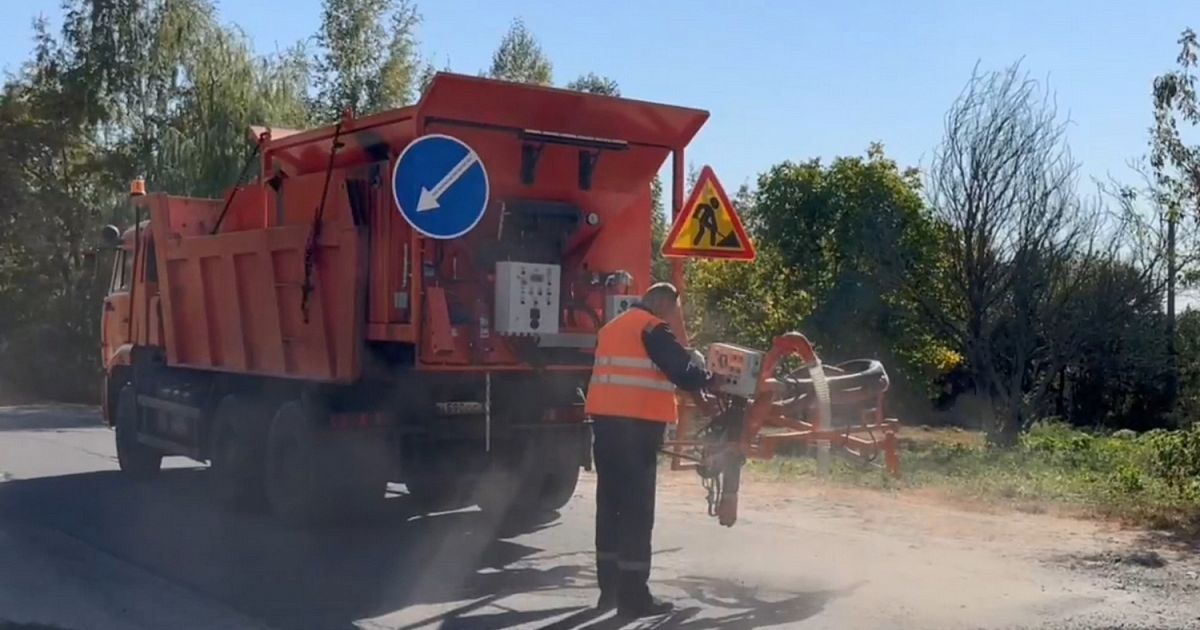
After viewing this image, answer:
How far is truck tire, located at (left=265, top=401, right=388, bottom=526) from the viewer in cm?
1020

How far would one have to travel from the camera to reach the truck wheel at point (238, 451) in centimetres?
1140

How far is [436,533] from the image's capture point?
10820 mm

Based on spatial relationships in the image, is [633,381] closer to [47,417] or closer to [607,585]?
[607,585]

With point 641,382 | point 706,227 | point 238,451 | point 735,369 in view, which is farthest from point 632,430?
point 238,451

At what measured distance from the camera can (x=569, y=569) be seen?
9406mm

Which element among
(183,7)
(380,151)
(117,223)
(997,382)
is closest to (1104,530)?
(380,151)

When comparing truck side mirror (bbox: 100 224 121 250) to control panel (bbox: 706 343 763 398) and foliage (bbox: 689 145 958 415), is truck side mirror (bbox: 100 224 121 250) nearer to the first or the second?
control panel (bbox: 706 343 763 398)

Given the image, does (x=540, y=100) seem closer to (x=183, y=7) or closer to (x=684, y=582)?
(x=684, y=582)

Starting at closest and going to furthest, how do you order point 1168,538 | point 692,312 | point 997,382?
point 1168,538 → point 997,382 → point 692,312

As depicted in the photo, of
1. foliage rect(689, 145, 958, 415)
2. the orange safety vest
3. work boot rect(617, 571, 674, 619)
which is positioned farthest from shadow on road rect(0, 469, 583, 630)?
foliage rect(689, 145, 958, 415)

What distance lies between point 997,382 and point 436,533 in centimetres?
1126

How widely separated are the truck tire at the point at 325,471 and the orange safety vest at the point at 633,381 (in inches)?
111

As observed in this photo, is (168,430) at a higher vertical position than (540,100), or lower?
lower

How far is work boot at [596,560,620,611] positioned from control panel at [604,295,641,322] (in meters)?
2.60
